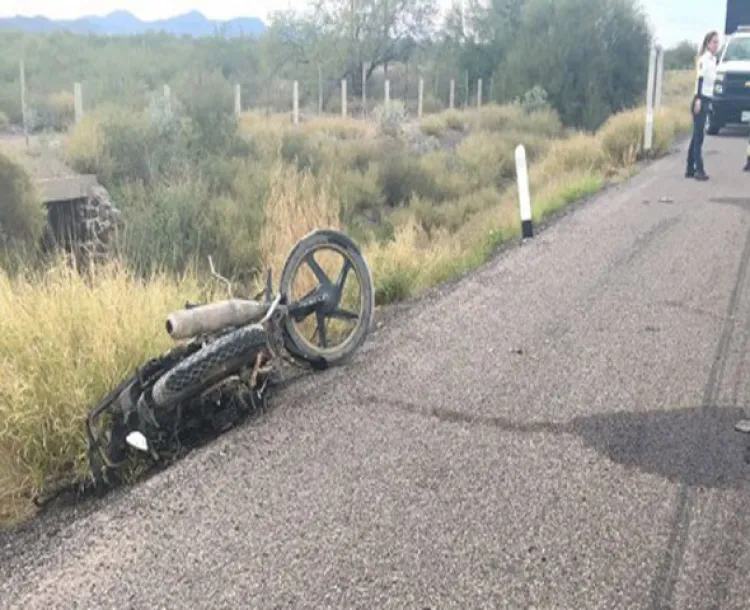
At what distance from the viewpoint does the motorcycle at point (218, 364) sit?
480 centimetres

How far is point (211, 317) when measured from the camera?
17.7 feet

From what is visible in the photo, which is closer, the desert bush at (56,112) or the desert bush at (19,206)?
the desert bush at (19,206)

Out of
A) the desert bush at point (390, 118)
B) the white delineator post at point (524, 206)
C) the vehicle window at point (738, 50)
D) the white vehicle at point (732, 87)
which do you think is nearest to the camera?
the white delineator post at point (524, 206)

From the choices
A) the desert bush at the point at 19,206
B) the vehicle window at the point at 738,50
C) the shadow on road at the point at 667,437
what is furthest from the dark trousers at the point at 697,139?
the desert bush at the point at 19,206

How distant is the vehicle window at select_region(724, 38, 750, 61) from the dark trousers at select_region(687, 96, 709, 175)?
28.5ft

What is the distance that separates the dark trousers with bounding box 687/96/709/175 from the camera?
14.2 m

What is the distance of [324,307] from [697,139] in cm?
1067

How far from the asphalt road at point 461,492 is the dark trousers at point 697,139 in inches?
305

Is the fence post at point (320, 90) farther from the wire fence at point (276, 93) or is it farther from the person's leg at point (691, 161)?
the person's leg at point (691, 161)

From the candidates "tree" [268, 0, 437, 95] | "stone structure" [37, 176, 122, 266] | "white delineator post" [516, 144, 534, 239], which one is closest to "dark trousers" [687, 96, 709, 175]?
"white delineator post" [516, 144, 534, 239]

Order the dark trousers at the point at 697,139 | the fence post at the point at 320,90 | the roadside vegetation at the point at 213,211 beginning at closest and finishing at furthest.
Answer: the roadside vegetation at the point at 213,211, the dark trousers at the point at 697,139, the fence post at the point at 320,90

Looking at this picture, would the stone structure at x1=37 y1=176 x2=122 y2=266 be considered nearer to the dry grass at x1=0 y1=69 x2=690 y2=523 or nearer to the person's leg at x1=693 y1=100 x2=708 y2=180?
the dry grass at x1=0 y1=69 x2=690 y2=523

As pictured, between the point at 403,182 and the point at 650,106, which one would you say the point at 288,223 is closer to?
the point at 650,106

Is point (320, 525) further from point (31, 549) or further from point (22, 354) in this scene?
point (22, 354)
